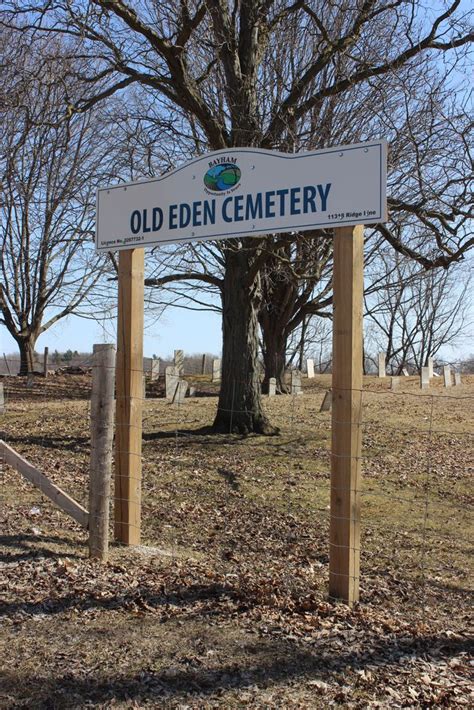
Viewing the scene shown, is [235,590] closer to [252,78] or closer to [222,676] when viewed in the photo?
[222,676]

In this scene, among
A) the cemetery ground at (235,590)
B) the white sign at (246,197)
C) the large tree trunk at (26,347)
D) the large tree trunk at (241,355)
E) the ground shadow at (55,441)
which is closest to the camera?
the cemetery ground at (235,590)

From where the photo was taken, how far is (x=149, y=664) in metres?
4.16

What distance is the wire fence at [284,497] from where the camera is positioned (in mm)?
6977

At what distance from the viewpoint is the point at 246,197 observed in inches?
237

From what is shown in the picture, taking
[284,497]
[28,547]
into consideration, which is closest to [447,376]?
[284,497]

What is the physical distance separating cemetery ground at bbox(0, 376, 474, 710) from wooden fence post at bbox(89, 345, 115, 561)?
0.26 m

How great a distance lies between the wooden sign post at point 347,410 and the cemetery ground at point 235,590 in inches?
14.9

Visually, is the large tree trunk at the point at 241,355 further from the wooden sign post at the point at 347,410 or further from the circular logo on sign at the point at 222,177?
the wooden sign post at the point at 347,410

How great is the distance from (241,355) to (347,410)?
25.6ft

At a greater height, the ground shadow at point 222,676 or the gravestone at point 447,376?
the gravestone at point 447,376

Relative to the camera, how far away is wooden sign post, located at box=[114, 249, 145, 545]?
264 inches

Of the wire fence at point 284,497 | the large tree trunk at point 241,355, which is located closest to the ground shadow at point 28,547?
the wire fence at point 284,497

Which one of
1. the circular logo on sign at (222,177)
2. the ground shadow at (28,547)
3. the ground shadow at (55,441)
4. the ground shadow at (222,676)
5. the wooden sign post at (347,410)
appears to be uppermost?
the circular logo on sign at (222,177)

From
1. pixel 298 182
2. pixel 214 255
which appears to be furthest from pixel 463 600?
pixel 214 255
